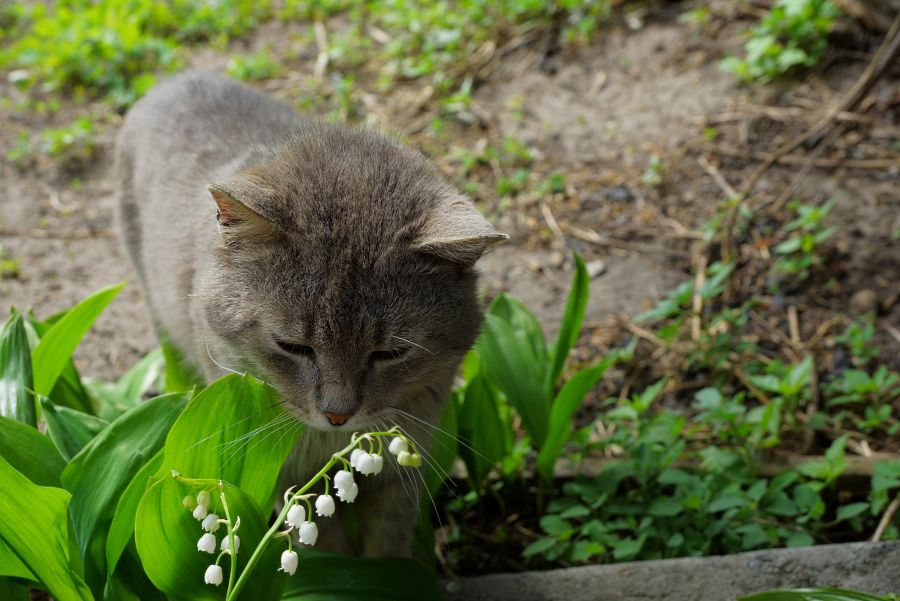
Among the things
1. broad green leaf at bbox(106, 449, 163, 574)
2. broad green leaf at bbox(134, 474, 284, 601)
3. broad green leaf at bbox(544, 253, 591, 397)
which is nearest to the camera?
broad green leaf at bbox(134, 474, 284, 601)

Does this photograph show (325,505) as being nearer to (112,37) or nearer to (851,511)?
(851,511)

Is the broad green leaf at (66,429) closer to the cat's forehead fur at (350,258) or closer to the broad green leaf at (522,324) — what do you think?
the cat's forehead fur at (350,258)

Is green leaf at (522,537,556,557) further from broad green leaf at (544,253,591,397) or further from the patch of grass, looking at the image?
the patch of grass

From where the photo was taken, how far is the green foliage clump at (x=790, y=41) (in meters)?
4.75

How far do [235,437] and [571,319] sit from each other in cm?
140

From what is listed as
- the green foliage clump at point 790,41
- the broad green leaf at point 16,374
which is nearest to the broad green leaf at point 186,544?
the broad green leaf at point 16,374

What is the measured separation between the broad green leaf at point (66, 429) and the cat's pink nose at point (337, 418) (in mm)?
664

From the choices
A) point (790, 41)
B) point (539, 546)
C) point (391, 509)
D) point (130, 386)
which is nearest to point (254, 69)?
point (130, 386)

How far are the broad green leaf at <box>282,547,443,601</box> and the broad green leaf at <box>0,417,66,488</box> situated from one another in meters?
0.64

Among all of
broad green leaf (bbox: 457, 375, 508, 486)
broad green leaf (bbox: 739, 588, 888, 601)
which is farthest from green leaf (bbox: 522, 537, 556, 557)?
broad green leaf (bbox: 739, 588, 888, 601)

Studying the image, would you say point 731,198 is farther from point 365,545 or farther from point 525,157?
point 365,545

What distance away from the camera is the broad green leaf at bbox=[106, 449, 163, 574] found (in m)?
1.95

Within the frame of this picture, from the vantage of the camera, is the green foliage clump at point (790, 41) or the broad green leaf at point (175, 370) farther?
the green foliage clump at point (790, 41)

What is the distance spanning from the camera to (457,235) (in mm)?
2012
